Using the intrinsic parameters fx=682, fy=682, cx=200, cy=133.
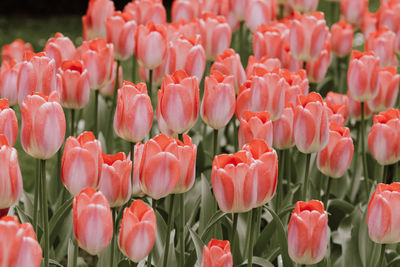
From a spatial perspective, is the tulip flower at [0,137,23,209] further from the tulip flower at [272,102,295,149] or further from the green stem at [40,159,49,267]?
the tulip flower at [272,102,295,149]

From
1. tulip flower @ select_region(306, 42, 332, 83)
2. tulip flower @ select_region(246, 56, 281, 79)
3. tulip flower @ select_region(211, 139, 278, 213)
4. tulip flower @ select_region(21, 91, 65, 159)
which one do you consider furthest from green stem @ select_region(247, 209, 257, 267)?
tulip flower @ select_region(306, 42, 332, 83)

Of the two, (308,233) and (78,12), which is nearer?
(308,233)

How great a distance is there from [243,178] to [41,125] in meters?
0.56

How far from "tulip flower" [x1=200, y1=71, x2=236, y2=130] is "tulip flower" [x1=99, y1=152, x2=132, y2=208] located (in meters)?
0.48

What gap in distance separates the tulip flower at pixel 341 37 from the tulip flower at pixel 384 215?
6.00ft

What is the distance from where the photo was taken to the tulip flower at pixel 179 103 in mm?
2105

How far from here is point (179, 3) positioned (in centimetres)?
366

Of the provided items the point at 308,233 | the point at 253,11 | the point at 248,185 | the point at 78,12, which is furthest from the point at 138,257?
the point at 78,12

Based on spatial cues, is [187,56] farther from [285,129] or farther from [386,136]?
[386,136]

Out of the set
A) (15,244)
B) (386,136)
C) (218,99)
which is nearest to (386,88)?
(386,136)

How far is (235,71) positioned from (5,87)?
90 centimetres

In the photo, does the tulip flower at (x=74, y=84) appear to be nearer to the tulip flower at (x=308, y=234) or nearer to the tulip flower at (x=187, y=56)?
the tulip flower at (x=187, y=56)

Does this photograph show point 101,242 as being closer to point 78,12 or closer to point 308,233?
point 308,233

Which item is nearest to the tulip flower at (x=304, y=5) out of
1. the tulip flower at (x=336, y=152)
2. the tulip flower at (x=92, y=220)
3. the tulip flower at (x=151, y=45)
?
the tulip flower at (x=151, y=45)
